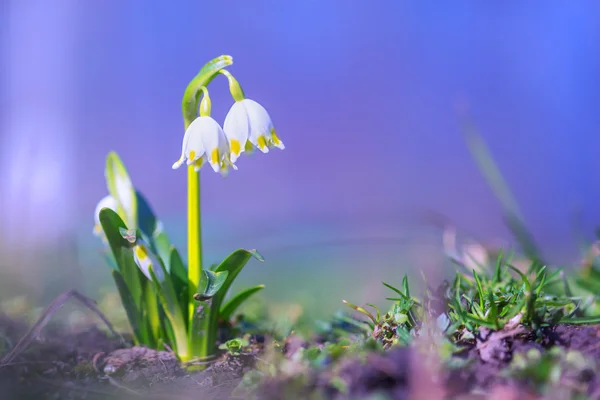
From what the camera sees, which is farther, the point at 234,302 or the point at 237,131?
the point at 234,302

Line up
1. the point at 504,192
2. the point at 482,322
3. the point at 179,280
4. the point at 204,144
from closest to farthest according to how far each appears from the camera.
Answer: the point at 482,322, the point at 204,144, the point at 179,280, the point at 504,192

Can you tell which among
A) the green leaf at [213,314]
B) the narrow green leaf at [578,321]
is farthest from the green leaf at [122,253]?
the narrow green leaf at [578,321]

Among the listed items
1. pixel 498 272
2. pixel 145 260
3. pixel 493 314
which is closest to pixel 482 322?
pixel 493 314

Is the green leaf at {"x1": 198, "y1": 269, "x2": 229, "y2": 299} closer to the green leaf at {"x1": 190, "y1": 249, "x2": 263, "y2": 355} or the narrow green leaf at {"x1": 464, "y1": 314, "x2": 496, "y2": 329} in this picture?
the green leaf at {"x1": 190, "y1": 249, "x2": 263, "y2": 355}

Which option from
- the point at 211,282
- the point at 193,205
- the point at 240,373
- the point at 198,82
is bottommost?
the point at 240,373

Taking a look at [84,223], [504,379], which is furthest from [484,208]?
[504,379]

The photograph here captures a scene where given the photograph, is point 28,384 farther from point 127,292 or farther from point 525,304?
point 525,304

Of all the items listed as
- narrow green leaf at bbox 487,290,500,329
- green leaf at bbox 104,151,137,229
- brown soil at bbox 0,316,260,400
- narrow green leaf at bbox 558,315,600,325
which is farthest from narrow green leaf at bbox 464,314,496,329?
green leaf at bbox 104,151,137,229

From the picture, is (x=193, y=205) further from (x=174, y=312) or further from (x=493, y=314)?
(x=493, y=314)
